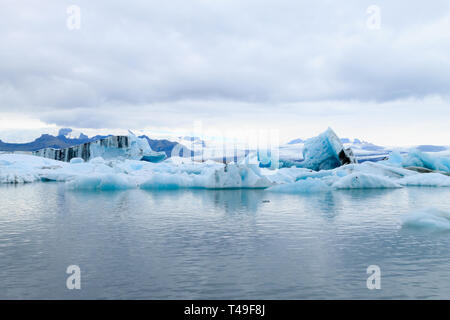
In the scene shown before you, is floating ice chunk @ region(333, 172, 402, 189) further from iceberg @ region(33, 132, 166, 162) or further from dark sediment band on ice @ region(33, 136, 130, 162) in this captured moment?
dark sediment band on ice @ region(33, 136, 130, 162)

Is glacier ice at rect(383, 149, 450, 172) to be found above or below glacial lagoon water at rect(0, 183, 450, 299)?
above

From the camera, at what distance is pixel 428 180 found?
17797 millimetres

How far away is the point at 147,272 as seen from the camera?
14.2ft

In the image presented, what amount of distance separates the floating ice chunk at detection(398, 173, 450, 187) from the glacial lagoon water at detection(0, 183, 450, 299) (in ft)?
32.6

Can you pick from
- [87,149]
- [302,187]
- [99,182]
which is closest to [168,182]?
[99,182]

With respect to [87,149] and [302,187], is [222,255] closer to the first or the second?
[302,187]

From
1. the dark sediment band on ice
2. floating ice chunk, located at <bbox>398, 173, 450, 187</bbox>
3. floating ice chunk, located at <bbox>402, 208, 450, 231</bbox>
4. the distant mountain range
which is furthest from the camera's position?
the distant mountain range

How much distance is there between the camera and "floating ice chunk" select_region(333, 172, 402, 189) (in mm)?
16234

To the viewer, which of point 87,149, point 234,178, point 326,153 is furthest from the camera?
point 87,149

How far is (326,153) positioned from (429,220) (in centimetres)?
1925

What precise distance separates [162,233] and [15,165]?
2200cm

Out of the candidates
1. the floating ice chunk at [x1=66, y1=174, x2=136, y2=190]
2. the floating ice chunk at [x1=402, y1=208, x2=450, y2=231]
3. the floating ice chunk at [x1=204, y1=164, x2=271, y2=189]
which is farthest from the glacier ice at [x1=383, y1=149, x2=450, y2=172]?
the floating ice chunk at [x1=402, y1=208, x2=450, y2=231]
